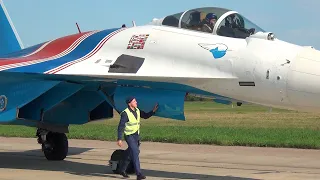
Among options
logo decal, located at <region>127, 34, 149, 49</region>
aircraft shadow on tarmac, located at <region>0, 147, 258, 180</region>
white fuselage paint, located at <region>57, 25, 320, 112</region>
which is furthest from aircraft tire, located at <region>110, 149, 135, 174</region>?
logo decal, located at <region>127, 34, 149, 49</region>

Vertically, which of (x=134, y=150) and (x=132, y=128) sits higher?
(x=132, y=128)

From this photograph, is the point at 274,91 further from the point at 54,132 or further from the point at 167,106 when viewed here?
the point at 54,132

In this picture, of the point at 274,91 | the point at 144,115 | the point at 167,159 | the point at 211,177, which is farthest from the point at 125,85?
the point at 167,159

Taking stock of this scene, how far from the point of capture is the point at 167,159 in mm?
15094

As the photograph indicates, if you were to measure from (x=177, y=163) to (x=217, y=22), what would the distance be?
4.42 m

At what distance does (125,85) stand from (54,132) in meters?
3.88

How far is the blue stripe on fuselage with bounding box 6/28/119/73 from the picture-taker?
39.2 ft

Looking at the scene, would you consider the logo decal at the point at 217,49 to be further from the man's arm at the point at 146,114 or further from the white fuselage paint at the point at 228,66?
the man's arm at the point at 146,114

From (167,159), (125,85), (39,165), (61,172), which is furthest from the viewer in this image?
(167,159)

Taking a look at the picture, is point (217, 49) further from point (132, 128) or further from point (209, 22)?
point (132, 128)

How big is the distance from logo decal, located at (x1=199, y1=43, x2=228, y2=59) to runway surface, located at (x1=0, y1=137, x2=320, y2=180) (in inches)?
93.4

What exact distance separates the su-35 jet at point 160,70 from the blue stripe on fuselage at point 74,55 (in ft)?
0.07

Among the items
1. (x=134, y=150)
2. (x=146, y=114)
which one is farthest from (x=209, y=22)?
(x=134, y=150)

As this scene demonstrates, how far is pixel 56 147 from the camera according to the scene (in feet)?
49.2
